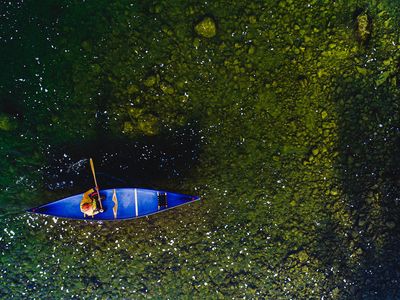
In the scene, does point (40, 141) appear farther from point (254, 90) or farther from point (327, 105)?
point (327, 105)

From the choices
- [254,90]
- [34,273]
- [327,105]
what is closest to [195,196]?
[254,90]

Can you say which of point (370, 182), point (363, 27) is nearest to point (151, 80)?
point (363, 27)

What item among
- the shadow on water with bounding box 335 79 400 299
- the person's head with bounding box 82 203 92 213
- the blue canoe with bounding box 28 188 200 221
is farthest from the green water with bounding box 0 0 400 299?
the person's head with bounding box 82 203 92 213

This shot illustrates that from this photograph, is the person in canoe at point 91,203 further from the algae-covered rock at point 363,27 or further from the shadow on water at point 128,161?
the algae-covered rock at point 363,27

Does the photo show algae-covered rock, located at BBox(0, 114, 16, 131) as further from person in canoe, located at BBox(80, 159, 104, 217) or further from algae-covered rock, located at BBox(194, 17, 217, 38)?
algae-covered rock, located at BBox(194, 17, 217, 38)

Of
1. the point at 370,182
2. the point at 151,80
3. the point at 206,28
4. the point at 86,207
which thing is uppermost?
the point at 206,28

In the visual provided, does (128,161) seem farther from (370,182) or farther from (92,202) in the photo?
(370,182)
